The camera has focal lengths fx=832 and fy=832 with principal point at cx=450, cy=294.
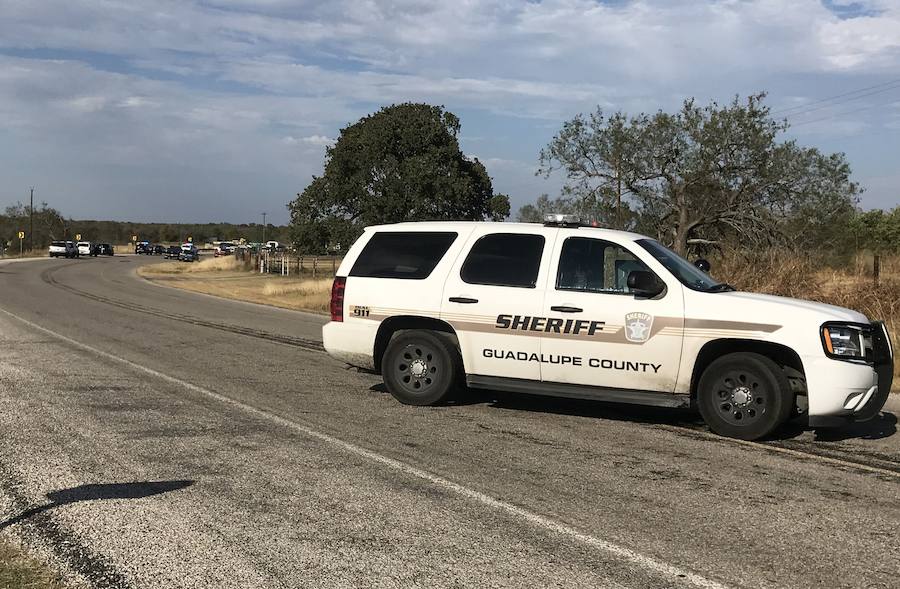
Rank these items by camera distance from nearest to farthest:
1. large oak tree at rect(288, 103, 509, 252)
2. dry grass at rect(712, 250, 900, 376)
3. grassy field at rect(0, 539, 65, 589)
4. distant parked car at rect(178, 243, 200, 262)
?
grassy field at rect(0, 539, 65, 589)
dry grass at rect(712, 250, 900, 376)
large oak tree at rect(288, 103, 509, 252)
distant parked car at rect(178, 243, 200, 262)

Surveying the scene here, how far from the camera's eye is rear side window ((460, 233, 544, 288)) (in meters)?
8.07

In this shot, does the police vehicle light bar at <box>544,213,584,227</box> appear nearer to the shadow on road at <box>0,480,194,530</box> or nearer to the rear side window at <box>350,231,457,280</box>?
the rear side window at <box>350,231,457,280</box>

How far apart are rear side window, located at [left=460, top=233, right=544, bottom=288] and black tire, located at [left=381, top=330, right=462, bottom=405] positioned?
0.74 meters

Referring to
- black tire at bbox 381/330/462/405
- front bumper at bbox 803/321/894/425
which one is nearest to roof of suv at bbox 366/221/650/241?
black tire at bbox 381/330/462/405

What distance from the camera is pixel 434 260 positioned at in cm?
856

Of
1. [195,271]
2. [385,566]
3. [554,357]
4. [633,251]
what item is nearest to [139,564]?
[385,566]

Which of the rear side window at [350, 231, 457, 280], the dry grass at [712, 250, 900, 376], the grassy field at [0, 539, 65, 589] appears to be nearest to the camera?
the grassy field at [0, 539, 65, 589]

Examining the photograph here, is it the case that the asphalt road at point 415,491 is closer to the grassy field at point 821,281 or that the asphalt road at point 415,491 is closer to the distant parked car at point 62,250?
the grassy field at point 821,281

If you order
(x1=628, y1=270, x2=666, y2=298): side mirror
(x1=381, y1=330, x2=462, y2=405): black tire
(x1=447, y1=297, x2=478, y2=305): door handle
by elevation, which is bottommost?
(x1=381, y1=330, x2=462, y2=405): black tire

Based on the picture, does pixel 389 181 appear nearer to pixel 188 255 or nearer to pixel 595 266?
pixel 595 266

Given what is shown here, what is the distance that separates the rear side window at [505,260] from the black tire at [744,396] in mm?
1884

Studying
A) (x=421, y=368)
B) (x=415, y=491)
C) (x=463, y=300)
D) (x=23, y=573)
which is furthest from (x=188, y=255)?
(x=23, y=573)

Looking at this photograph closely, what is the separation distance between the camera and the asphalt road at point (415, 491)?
417 centimetres

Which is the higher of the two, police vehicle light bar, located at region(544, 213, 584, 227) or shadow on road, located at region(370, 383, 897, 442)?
police vehicle light bar, located at region(544, 213, 584, 227)
